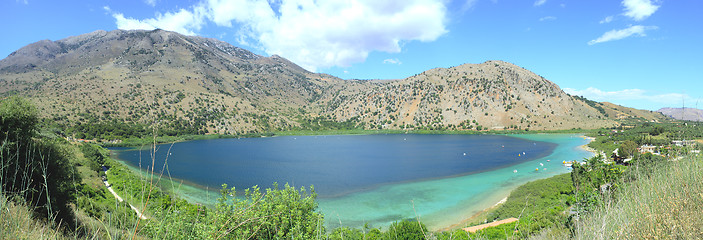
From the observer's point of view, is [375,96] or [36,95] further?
[375,96]

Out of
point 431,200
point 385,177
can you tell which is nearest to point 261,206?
point 431,200

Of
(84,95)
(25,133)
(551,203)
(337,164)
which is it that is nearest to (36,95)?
(84,95)

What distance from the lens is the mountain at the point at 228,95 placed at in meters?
103

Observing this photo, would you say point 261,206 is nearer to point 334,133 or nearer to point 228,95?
point 334,133

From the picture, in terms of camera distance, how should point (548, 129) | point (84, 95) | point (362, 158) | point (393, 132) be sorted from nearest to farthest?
1. point (362, 158)
2. point (84, 95)
3. point (548, 129)
4. point (393, 132)

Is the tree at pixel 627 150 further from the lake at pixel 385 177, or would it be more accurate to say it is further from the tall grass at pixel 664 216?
the tall grass at pixel 664 216

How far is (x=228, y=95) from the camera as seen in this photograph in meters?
150

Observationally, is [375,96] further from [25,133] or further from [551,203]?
[25,133]

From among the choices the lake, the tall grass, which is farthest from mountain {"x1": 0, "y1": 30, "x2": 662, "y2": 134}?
the tall grass

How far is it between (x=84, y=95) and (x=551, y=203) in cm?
13154

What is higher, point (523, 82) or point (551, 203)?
point (523, 82)

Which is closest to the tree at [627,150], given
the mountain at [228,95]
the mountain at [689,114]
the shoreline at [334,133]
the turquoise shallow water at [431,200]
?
the turquoise shallow water at [431,200]

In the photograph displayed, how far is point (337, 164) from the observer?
55281 mm

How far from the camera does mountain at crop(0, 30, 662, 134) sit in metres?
103
